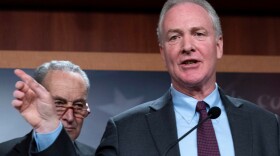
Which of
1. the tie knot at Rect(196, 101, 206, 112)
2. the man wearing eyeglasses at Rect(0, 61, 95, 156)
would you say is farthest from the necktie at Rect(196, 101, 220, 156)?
the man wearing eyeglasses at Rect(0, 61, 95, 156)

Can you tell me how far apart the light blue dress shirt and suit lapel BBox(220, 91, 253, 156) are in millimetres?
17

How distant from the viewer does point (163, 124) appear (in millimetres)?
1524

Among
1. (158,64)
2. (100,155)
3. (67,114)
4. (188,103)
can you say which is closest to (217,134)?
(188,103)

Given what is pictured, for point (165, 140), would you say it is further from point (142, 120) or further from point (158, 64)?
point (158, 64)

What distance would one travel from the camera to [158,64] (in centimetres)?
267

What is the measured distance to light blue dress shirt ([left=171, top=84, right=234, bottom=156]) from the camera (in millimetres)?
1494

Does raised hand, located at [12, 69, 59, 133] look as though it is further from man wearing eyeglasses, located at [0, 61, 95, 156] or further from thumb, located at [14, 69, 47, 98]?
man wearing eyeglasses, located at [0, 61, 95, 156]

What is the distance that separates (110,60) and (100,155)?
122 centimetres

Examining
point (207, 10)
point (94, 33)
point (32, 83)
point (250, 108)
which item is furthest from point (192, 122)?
point (94, 33)

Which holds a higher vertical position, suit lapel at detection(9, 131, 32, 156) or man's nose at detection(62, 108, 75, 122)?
suit lapel at detection(9, 131, 32, 156)

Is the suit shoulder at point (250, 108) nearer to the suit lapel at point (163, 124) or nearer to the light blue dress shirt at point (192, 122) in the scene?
the light blue dress shirt at point (192, 122)

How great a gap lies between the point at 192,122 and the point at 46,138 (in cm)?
40

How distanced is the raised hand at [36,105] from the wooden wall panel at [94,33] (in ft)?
4.43

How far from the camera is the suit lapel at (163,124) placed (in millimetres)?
1468
